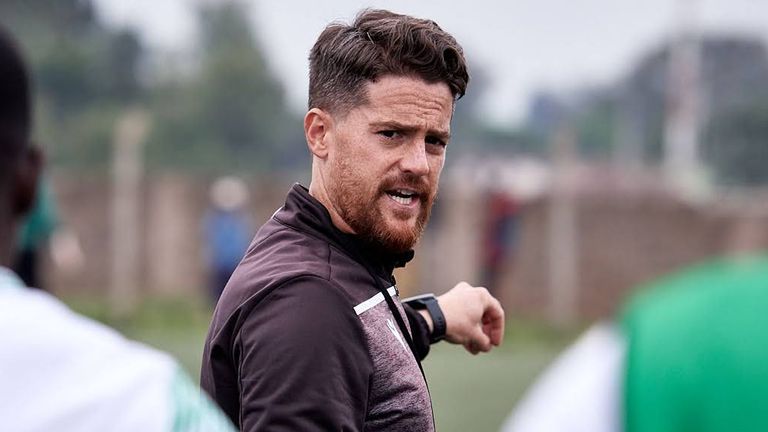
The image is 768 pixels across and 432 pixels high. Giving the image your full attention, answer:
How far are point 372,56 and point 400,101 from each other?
4.2 inches

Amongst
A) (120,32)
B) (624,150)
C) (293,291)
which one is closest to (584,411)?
(293,291)

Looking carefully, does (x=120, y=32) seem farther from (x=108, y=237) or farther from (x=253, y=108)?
(x=108, y=237)

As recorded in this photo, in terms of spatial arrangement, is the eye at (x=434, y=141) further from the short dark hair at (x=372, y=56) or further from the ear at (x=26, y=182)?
the ear at (x=26, y=182)

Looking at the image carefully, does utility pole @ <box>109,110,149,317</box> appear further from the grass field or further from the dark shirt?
the dark shirt

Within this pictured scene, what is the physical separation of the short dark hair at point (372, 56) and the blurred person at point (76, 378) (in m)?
1.26

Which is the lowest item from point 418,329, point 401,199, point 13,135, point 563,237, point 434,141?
point 563,237

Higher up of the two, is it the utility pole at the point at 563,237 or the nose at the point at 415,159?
the nose at the point at 415,159

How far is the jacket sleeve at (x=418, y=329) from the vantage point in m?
3.05

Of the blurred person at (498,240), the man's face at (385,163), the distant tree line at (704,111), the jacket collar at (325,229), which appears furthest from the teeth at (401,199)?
the distant tree line at (704,111)

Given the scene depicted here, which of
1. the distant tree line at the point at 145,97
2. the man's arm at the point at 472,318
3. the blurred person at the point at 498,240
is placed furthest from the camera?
the distant tree line at the point at 145,97

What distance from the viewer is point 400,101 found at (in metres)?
2.83

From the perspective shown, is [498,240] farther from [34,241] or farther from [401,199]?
[401,199]

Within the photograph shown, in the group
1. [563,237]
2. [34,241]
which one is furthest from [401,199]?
[563,237]

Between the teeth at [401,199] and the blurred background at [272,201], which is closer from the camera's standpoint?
the teeth at [401,199]
